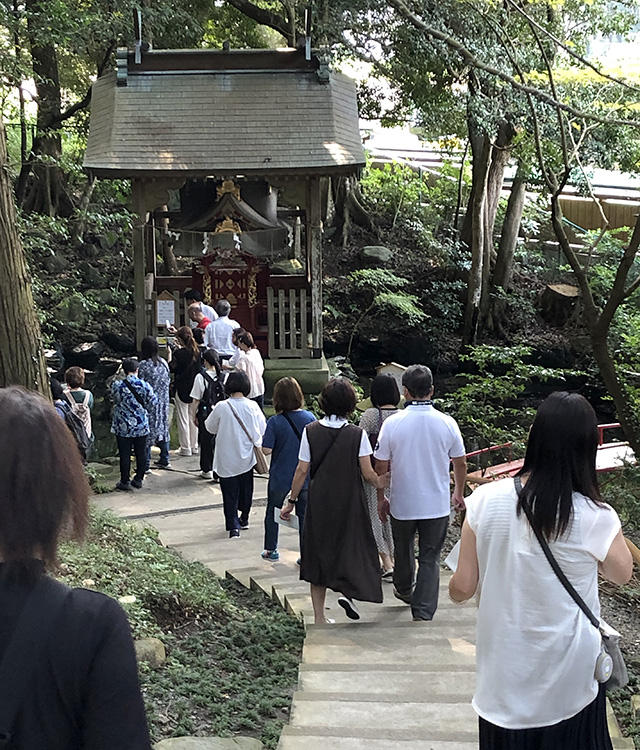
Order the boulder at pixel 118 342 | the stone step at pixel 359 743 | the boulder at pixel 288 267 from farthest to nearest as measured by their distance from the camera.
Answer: the boulder at pixel 288 267
the boulder at pixel 118 342
the stone step at pixel 359 743

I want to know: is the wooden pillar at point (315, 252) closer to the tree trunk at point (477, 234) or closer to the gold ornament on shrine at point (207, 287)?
the gold ornament on shrine at point (207, 287)

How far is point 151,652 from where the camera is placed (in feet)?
15.1

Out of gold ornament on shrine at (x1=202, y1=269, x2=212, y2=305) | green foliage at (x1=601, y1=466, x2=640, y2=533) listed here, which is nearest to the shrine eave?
gold ornament on shrine at (x1=202, y1=269, x2=212, y2=305)

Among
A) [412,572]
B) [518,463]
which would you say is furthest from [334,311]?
[412,572]

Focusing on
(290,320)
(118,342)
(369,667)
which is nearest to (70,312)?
(118,342)

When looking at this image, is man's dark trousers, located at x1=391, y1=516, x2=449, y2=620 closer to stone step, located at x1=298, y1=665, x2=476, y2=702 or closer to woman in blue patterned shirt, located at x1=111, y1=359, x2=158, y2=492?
stone step, located at x1=298, y1=665, x2=476, y2=702

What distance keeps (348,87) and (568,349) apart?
323 inches

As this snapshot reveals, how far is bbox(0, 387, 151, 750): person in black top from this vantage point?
1.70 meters

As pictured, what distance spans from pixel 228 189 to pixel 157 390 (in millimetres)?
5582

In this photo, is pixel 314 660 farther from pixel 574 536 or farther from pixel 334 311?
pixel 334 311

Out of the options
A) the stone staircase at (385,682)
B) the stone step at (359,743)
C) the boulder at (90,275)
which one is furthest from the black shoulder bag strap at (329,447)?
the boulder at (90,275)

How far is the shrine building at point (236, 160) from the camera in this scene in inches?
547

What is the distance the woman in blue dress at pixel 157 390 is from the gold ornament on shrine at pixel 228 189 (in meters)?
5.23

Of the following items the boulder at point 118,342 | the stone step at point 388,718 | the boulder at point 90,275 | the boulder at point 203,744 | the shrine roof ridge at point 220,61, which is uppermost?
the shrine roof ridge at point 220,61
